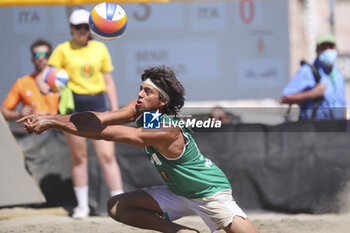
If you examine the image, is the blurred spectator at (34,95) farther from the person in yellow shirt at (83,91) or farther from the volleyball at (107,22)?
the volleyball at (107,22)

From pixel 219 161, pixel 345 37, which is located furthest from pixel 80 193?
pixel 345 37

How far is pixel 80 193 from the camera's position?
22.9 ft

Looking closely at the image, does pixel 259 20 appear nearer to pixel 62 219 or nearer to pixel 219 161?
pixel 219 161

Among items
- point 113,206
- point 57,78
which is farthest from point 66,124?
point 57,78

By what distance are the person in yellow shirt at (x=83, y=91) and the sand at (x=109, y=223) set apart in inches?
12.9

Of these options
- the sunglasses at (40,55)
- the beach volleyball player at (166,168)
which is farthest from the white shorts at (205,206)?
the sunglasses at (40,55)

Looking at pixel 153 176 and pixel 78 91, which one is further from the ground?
pixel 78 91

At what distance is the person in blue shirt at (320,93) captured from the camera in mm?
7203

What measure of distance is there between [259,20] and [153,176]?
16.9 ft

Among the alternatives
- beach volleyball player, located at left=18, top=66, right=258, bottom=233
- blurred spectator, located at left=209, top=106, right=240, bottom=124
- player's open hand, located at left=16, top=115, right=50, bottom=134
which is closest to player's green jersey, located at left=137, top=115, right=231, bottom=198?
beach volleyball player, located at left=18, top=66, right=258, bottom=233

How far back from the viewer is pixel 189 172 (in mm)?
4637

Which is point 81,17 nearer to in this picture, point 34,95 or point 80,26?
point 80,26

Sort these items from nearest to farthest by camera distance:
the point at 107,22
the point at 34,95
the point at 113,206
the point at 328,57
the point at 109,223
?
the point at 113,206, the point at 107,22, the point at 109,223, the point at 328,57, the point at 34,95

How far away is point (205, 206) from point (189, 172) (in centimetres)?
29
